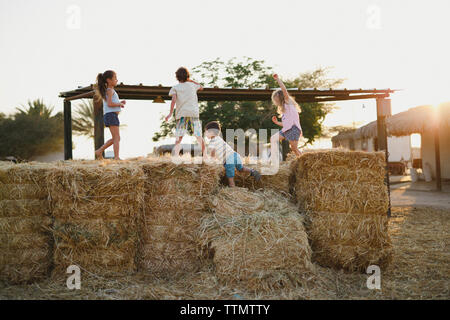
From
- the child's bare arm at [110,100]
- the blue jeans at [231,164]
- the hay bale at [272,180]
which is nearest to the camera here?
the blue jeans at [231,164]

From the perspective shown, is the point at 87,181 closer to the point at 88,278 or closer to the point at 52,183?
the point at 52,183

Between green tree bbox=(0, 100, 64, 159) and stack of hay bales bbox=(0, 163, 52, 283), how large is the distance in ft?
108

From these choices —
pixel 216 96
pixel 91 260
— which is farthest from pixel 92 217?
pixel 216 96

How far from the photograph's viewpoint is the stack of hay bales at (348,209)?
4113mm

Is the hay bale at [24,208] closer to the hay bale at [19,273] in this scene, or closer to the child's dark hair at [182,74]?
the hay bale at [19,273]

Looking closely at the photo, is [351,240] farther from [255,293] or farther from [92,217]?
[92,217]

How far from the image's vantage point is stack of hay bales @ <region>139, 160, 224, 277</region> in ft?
13.3

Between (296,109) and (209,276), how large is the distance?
353 cm

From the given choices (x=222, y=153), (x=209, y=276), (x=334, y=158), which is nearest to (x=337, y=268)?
(x=334, y=158)

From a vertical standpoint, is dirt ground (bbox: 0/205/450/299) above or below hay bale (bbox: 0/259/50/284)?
below

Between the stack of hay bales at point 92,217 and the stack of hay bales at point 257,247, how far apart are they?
941mm

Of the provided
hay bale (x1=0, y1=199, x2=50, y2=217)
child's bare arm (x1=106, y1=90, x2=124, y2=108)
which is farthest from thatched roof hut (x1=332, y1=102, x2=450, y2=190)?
hay bale (x1=0, y1=199, x2=50, y2=217)

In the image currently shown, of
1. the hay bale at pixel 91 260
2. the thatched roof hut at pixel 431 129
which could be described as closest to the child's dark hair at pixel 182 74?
the hay bale at pixel 91 260

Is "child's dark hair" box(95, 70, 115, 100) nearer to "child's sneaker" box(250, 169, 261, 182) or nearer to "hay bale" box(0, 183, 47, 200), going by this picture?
"hay bale" box(0, 183, 47, 200)
